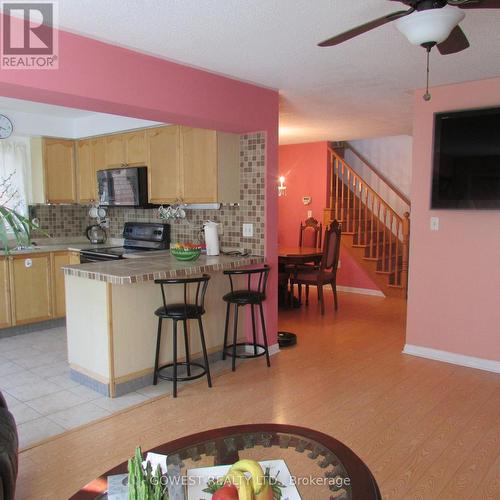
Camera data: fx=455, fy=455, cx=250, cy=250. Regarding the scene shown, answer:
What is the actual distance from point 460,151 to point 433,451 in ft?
7.91

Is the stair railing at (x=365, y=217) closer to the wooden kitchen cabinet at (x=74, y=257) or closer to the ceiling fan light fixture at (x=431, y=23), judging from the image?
the wooden kitchen cabinet at (x=74, y=257)

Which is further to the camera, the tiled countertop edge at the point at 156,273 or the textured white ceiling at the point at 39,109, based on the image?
the textured white ceiling at the point at 39,109

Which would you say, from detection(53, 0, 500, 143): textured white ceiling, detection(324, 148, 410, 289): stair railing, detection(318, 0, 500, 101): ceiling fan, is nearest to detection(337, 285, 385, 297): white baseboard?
detection(324, 148, 410, 289): stair railing

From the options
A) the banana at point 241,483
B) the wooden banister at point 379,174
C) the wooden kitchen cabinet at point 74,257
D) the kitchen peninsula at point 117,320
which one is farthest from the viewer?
the wooden banister at point 379,174

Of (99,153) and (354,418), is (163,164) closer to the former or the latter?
(99,153)

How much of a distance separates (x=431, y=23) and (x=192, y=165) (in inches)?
112

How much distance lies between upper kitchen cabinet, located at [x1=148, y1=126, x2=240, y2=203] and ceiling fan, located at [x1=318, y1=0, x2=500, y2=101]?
7.25ft

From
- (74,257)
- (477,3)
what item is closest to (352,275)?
(74,257)

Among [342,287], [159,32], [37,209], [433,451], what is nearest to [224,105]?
[159,32]

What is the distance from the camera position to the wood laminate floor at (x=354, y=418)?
2.35 metres

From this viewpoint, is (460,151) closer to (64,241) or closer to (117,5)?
(117,5)

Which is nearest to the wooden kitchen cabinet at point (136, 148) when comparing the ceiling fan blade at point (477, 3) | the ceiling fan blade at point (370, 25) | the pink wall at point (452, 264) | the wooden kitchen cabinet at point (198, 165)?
the wooden kitchen cabinet at point (198, 165)

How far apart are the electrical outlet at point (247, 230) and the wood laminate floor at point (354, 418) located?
3.80 ft

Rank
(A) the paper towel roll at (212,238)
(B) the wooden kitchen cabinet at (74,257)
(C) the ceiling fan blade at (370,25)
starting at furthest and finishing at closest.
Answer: (B) the wooden kitchen cabinet at (74,257)
(A) the paper towel roll at (212,238)
(C) the ceiling fan blade at (370,25)
